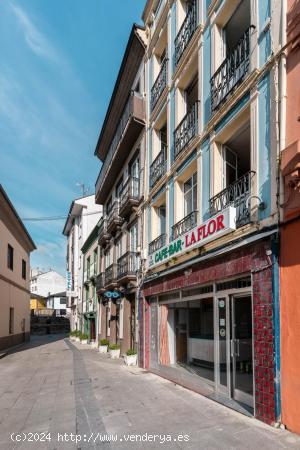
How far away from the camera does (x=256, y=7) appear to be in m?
7.46

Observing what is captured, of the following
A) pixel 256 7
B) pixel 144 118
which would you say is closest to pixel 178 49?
pixel 144 118

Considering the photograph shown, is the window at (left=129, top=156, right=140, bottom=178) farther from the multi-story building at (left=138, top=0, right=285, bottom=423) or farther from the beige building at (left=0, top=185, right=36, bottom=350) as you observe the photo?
the beige building at (left=0, top=185, right=36, bottom=350)

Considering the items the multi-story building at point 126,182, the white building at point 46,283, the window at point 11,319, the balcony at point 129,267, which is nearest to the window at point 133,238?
the multi-story building at point 126,182

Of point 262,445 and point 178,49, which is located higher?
point 178,49

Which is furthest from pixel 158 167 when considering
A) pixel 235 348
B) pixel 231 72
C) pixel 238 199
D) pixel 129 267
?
pixel 235 348

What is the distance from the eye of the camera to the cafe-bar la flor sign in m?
7.53

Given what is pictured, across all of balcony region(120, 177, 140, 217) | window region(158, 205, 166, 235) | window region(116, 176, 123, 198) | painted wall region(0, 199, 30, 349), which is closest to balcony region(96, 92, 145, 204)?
window region(116, 176, 123, 198)

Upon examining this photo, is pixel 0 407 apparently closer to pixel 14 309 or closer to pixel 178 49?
pixel 178 49

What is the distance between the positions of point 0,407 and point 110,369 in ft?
17.6

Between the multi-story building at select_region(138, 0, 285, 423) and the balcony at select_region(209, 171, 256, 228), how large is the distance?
0.02 meters

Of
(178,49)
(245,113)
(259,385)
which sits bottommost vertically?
(259,385)

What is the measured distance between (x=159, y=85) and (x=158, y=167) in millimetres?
2874

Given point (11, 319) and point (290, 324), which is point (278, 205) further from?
point (11, 319)

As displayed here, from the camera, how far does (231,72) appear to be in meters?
8.50
